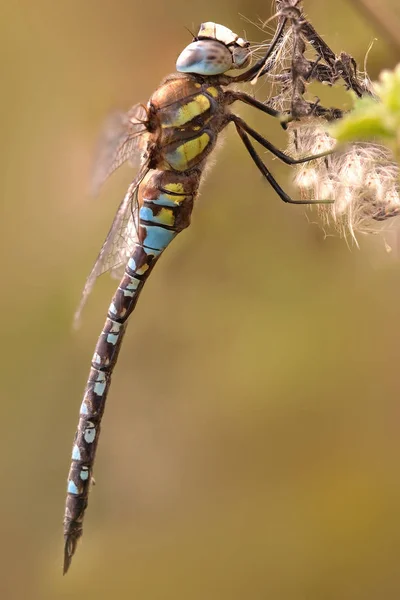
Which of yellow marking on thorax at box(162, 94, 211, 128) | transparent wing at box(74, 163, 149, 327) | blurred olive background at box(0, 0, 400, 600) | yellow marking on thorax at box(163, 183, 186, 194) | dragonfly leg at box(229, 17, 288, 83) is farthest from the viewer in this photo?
blurred olive background at box(0, 0, 400, 600)

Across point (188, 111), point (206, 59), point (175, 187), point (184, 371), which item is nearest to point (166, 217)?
point (175, 187)

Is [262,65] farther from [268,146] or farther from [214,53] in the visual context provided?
[268,146]

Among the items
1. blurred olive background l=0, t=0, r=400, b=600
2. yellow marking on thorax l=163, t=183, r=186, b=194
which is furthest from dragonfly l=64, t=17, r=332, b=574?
blurred olive background l=0, t=0, r=400, b=600

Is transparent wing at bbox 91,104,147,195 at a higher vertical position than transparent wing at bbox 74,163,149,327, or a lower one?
higher

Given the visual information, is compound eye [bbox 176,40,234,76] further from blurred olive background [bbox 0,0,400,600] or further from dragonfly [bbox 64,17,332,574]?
blurred olive background [bbox 0,0,400,600]

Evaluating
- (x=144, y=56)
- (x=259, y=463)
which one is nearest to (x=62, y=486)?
(x=259, y=463)

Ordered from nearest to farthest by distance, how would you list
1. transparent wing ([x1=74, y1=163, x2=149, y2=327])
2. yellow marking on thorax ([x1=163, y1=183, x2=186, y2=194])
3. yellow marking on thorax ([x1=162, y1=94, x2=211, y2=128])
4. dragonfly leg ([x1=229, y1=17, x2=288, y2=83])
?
dragonfly leg ([x1=229, y1=17, x2=288, y2=83]), yellow marking on thorax ([x1=162, y1=94, x2=211, y2=128]), yellow marking on thorax ([x1=163, y1=183, x2=186, y2=194]), transparent wing ([x1=74, y1=163, x2=149, y2=327])

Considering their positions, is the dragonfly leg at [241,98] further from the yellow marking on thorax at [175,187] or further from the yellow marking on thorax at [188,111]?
the yellow marking on thorax at [175,187]
